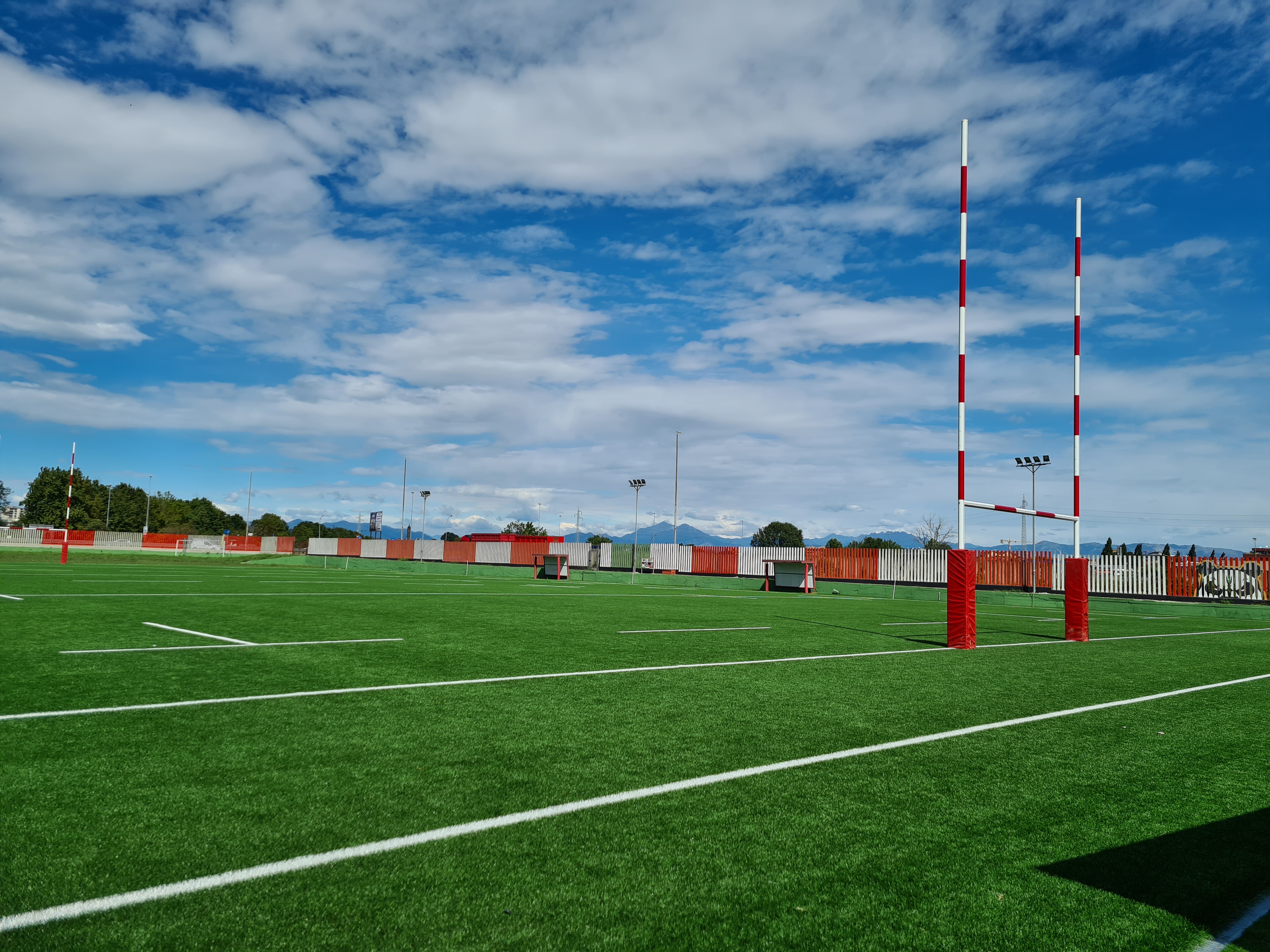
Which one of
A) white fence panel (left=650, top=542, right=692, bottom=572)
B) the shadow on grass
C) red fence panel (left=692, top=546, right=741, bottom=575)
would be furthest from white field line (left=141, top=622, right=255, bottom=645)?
white fence panel (left=650, top=542, right=692, bottom=572)

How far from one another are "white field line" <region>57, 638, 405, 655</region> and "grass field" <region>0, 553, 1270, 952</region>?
0.09 metres

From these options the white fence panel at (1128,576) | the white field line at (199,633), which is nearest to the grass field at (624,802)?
the white field line at (199,633)

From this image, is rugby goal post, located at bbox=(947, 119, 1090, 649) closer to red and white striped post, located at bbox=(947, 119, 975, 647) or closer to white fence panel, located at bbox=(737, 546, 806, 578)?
red and white striped post, located at bbox=(947, 119, 975, 647)

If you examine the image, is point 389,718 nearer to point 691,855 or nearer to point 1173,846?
point 691,855

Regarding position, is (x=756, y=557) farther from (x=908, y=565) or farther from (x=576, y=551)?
(x=576, y=551)

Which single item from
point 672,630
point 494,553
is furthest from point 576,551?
point 672,630

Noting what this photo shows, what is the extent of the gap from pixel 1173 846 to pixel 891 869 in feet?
4.87

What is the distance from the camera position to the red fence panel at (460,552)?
63219mm

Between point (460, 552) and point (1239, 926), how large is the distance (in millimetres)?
63528

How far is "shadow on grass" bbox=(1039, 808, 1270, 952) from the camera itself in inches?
121

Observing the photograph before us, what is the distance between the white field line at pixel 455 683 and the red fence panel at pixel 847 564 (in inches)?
1423

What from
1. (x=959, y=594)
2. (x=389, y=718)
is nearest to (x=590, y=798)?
(x=389, y=718)

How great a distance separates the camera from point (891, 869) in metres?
3.35

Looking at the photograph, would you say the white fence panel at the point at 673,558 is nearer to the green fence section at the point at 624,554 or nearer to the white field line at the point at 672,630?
the green fence section at the point at 624,554
